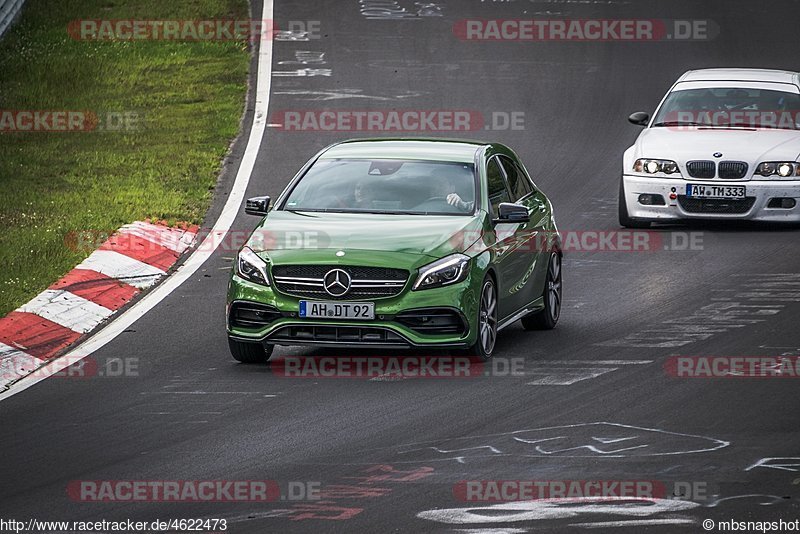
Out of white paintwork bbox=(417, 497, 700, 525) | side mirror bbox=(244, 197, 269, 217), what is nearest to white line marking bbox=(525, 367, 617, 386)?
side mirror bbox=(244, 197, 269, 217)

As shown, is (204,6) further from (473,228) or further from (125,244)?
(473,228)

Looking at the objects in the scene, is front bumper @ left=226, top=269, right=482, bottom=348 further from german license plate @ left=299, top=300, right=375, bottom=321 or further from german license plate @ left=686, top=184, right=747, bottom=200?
german license plate @ left=686, top=184, right=747, bottom=200

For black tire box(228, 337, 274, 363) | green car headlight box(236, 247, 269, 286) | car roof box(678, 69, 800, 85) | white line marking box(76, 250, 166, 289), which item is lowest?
black tire box(228, 337, 274, 363)

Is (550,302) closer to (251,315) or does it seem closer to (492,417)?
(251,315)

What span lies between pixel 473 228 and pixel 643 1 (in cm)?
2178

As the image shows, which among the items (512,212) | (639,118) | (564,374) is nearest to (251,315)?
(512,212)

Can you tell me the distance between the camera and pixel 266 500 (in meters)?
8.34

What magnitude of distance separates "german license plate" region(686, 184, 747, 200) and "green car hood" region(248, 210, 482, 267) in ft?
20.9

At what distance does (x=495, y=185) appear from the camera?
13.3m

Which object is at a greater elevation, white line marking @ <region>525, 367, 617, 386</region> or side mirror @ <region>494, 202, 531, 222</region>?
side mirror @ <region>494, 202, 531, 222</region>

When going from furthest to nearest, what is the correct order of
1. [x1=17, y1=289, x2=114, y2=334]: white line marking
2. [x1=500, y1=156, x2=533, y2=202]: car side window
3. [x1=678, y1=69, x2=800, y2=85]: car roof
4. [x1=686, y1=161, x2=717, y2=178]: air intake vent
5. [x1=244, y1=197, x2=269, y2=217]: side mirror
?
1. [x1=678, y1=69, x2=800, y2=85]: car roof
2. [x1=686, y1=161, x2=717, y2=178]: air intake vent
3. [x1=500, y1=156, x2=533, y2=202]: car side window
4. [x1=17, y1=289, x2=114, y2=334]: white line marking
5. [x1=244, y1=197, x2=269, y2=217]: side mirror

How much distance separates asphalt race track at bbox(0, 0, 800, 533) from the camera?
8.19 meters

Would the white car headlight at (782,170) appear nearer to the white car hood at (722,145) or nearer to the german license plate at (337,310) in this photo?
the white car hood at (722,145)

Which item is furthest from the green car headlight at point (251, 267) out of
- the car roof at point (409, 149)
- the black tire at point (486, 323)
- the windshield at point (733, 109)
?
the windshield at point (733, 109)
